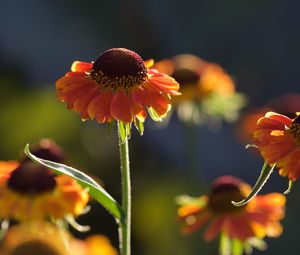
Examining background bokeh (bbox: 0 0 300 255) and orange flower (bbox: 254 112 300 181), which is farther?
background bokeh (bbox: 0 0 300 255)

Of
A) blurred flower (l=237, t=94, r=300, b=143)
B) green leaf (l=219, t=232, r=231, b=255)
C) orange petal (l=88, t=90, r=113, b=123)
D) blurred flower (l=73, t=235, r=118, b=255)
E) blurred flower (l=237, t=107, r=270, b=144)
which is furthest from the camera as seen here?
blurred flower (l=237, t=107, r=270, b=144)

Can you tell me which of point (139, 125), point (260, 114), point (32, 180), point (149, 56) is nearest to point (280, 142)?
point (139, 125)

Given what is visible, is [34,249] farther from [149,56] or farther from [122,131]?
[149,56]

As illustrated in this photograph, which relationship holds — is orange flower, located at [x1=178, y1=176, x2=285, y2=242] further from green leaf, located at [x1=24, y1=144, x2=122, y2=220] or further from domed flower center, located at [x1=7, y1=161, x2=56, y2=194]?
green leaf, located at [x1=24, y1=144, x2=122, y2=220]

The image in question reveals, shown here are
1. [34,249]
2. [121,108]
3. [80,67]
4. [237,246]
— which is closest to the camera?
[121,108]

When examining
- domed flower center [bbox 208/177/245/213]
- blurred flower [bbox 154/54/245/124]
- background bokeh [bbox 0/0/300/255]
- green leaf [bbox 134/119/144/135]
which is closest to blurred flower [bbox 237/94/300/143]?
blurred flower [bbox 154/54/245/124]

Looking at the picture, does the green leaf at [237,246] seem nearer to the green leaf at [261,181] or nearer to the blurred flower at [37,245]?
the blurred flower at [37,245]

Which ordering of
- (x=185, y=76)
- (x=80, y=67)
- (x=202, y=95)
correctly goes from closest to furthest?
(x=80, y=67)
(x=202, y=95)
(x=185, y=76)
